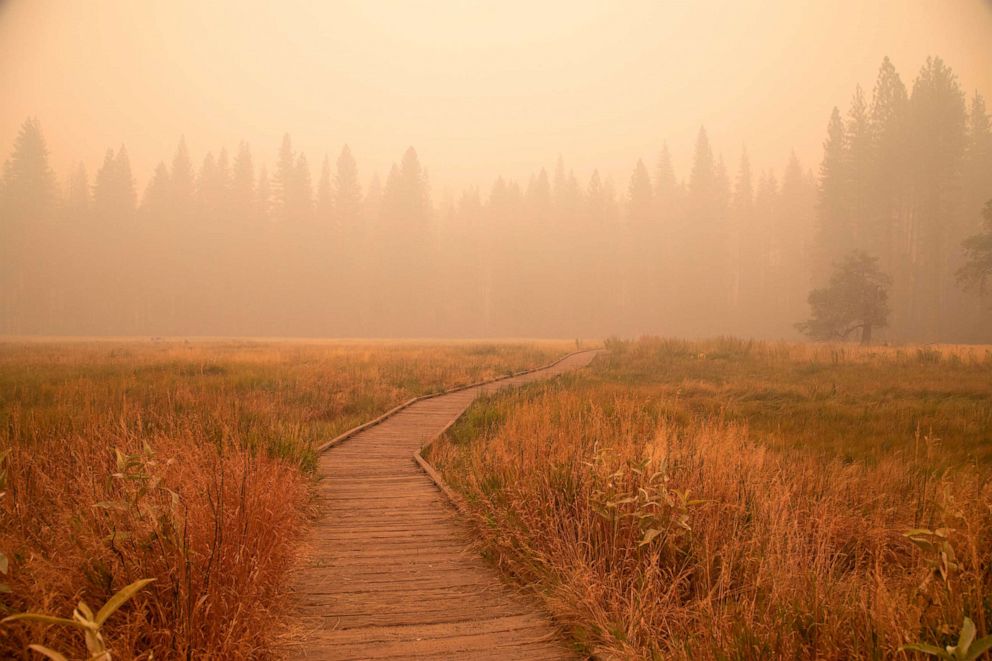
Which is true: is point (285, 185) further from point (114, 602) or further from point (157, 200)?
point (114, 602)

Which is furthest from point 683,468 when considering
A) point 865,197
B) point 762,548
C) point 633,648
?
point 865,197

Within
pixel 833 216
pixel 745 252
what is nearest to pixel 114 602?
pixel 833 216

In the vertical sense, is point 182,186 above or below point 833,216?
above

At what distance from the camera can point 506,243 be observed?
72.6 m

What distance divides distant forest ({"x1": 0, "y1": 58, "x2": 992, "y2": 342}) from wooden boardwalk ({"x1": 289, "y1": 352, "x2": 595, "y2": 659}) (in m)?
56.3

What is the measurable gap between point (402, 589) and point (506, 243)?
229ft

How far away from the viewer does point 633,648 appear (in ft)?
10.2

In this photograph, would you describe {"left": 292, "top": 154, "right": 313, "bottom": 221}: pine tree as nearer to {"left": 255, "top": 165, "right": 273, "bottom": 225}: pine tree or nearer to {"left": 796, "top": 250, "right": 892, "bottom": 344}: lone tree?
{"left": 255, "top": 165, "right": 273, "bottom": 225}: pine tree

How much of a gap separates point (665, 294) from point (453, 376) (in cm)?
5618

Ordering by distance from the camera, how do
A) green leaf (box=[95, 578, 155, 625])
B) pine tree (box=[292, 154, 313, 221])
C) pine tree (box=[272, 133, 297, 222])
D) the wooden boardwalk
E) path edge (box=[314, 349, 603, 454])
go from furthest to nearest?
1. pine tree (box=[292, 154, 313, 221])
2. pine tree (box=[272, 133, 297, 222])
3. path edge (box=[314, 349, 603, 454])
4. the wooden boardwalk
5. green leaf (box=[95, 578, 155, 625])

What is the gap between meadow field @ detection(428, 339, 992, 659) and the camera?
2951mm

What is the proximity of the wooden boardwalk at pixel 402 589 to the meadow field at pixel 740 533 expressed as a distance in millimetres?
290

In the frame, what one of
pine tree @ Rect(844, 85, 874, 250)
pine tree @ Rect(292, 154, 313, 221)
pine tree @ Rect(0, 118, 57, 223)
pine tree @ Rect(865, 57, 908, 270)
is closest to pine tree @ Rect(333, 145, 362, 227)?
pine tree @ Rect(292, 154, 313, 221)

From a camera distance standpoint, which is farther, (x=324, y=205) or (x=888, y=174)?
(x=324, y=205)
